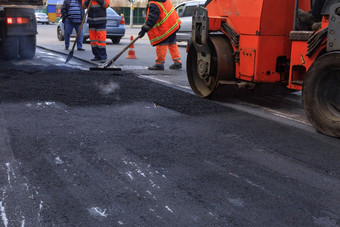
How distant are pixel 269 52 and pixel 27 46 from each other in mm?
7035

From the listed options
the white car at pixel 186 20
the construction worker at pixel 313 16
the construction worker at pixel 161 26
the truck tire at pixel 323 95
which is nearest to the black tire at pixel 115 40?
the white car at pixel 186 20

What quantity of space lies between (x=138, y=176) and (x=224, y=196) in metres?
0.67

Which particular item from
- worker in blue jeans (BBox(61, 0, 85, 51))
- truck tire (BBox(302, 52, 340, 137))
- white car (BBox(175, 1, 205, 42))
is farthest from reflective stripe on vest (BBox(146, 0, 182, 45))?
white car (BBox(175, 1, 205, 42))

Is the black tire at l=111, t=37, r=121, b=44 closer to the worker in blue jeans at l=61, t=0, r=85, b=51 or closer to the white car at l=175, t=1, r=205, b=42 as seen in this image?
the white car at l=175, t=1, r=205, b=42

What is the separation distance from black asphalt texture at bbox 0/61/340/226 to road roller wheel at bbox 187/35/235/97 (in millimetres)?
482

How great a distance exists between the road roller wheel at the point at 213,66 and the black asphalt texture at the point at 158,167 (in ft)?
1.58

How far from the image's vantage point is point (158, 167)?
3570 mm

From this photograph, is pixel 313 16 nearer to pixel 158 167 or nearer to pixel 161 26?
pixel 158 167

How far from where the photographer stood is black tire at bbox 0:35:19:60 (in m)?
10.5

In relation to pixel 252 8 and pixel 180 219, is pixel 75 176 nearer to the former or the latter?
pixel 180 219

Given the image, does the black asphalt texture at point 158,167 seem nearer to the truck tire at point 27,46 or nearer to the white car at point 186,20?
the truck tire at point 27,46

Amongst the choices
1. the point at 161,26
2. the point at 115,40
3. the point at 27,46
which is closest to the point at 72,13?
the point at 27,46

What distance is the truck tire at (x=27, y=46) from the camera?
Answer: 1080 cm

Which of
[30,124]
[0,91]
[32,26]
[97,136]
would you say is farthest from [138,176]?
[32,26]
